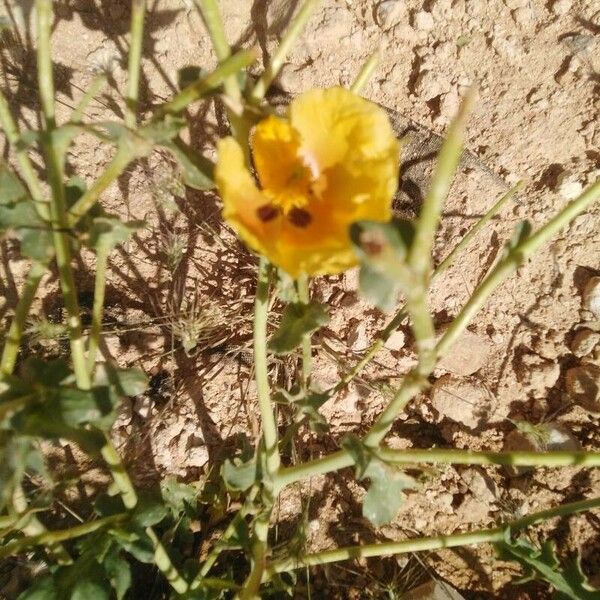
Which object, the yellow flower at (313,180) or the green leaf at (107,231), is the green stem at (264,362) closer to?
the yellow flower at (313,180)

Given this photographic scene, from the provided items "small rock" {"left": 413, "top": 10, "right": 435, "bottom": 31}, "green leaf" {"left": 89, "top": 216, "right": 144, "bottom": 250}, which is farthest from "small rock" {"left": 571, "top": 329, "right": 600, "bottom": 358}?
"green leaf" {"left": 89, "top": 216, "right": 144, "bottom": 250}

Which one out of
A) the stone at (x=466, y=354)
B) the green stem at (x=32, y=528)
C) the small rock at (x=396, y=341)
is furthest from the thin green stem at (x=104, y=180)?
the stone at (x=466, y=354)

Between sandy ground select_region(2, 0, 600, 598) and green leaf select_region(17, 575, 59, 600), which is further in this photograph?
sandy ground select_region(2, 0, 600, 598)

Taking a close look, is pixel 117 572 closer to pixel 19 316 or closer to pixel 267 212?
pixel 19 316

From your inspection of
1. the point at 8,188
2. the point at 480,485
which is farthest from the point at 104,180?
the point at 480,485

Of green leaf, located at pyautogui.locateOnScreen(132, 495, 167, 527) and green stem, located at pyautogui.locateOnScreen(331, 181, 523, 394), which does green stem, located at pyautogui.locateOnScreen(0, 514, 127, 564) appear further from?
green stem, located at pyautogui.locateOnScreen(331, 181, 523, 394)

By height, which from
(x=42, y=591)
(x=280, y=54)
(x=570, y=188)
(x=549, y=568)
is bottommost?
A: (x=549, y=568)
